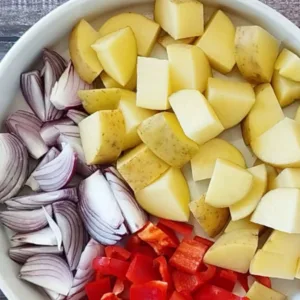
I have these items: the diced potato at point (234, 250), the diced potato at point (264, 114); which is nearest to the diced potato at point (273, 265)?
the diced potato at point (234, 250)

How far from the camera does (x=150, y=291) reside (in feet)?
4.64

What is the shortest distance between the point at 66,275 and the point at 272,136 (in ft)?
1.74

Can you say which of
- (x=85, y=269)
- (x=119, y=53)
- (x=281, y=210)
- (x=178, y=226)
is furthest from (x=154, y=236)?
(x=119, y=53)

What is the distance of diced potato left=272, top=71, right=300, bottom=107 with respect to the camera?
1.45m

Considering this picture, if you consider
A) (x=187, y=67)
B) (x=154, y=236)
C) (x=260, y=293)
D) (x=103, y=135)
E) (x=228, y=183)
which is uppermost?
(x=187, y=67)

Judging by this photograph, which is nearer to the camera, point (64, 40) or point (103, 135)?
point (103, 135)

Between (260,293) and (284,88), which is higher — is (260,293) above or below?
below

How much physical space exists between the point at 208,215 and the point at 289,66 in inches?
14.1

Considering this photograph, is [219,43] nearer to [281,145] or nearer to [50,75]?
[281,145]

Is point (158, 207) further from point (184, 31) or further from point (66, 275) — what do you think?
point (184, 31)

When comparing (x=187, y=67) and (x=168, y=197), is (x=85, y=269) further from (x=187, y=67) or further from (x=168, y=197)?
(x=187, y=67)

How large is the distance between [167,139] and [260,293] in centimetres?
39

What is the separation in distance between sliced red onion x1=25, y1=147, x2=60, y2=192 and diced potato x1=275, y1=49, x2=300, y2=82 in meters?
0.51

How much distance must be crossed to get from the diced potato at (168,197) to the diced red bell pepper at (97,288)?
182 millimetres
